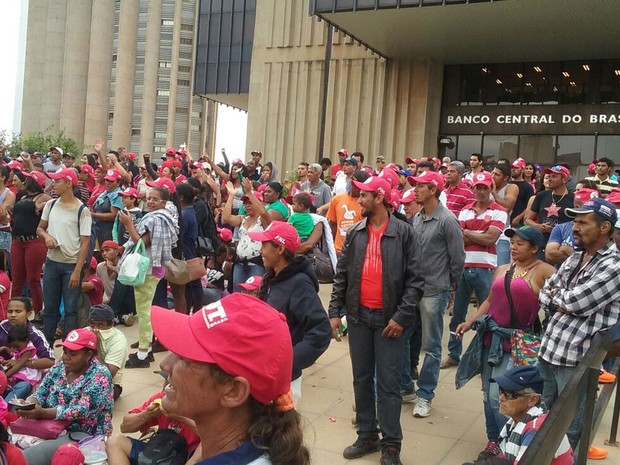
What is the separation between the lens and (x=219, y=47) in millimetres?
35656

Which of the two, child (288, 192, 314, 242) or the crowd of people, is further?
child (288, 192, 314, 242)

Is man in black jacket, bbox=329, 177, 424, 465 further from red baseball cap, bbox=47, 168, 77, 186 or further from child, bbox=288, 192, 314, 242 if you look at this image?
red baseball cap, bbox=47, 168, 77, 186

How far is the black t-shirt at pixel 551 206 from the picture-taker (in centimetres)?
891

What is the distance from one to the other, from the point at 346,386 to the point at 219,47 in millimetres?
30752

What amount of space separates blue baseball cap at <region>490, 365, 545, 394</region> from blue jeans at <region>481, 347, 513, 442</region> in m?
0.63

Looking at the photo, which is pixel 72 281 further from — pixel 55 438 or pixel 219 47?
pixel 219 47

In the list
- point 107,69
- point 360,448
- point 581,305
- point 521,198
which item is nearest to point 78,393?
point 360,448

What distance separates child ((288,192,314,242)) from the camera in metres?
7.96

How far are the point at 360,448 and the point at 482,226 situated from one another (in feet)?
11.2

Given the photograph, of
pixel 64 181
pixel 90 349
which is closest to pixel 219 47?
pixel 64 181

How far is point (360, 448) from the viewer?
5449 millimetres

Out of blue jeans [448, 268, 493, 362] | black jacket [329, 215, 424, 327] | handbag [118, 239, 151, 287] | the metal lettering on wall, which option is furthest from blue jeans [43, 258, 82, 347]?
the metal lettering on wall

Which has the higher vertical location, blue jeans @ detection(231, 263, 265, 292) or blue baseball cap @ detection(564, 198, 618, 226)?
blue baseball cap @ detection(564, 198, 618, 226)

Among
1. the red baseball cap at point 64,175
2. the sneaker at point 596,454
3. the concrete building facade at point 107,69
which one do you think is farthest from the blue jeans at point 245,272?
the concrete building facade at point 107,69
